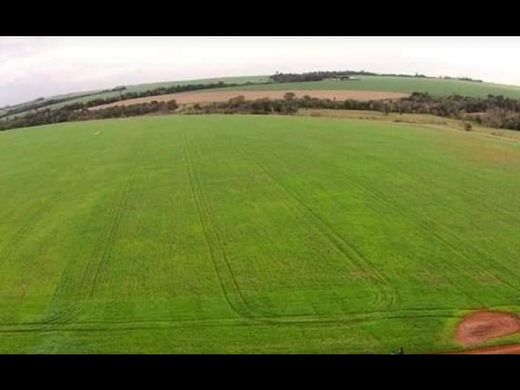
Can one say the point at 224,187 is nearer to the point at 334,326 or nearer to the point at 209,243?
the point at 209,243

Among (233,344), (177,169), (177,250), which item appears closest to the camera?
(233,344)

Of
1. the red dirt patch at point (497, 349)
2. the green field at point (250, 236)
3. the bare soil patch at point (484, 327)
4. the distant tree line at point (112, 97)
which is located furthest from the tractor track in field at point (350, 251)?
the distant tree line at point (112, 97)

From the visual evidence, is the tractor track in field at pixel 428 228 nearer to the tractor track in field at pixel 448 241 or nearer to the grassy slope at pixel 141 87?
the tractor track in field at pixel 448 241

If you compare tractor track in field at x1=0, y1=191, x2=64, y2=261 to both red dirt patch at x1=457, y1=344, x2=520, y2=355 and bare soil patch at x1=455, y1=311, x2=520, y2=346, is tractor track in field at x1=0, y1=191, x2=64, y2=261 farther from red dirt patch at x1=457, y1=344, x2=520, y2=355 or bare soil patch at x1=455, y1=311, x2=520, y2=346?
red dirt patch at x1=457, y1=344, x2=520, y2=355

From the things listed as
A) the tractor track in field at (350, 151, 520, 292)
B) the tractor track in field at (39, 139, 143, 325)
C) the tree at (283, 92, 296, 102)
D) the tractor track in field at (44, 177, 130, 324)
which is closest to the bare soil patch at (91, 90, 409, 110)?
the tree at (283, 92, 296, 102)

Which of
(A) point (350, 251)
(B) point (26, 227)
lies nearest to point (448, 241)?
(A) point (350, 251)
